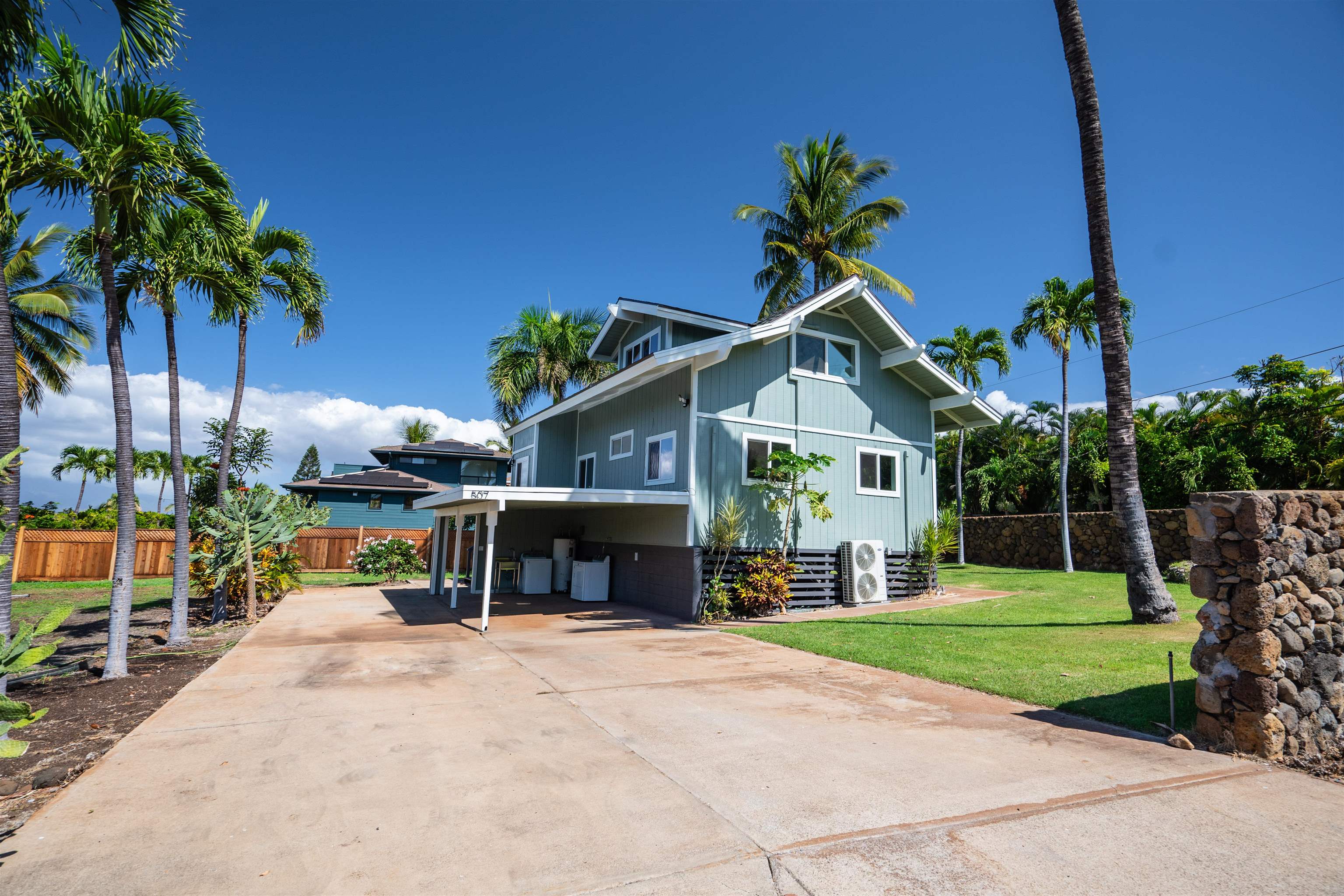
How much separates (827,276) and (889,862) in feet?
70.5

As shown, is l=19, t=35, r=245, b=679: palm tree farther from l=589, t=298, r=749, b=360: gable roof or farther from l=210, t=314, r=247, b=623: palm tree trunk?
l=589, t=298, r=749, b=360: gable roof

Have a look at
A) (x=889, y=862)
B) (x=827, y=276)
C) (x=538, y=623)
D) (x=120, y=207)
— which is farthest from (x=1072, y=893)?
(x=827, y=276)

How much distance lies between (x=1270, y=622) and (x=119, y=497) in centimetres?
1097

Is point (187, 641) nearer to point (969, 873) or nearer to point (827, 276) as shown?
point (969, 873)

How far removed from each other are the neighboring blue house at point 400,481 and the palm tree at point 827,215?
15562 millimetres

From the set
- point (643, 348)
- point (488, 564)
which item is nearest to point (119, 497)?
point (488, 564)

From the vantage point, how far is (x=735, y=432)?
13.4 meters

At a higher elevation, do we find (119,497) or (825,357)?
(825,357)

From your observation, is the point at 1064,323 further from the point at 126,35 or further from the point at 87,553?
the point at 87,553

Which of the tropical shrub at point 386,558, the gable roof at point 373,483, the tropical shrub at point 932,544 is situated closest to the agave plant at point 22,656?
the tropical shrub at point 932,544

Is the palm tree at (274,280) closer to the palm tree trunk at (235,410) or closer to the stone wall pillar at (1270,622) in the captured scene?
the palm tree trunk at (235,410)

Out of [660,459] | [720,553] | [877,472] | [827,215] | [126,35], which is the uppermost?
[827,215]

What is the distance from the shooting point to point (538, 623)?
12094 mm

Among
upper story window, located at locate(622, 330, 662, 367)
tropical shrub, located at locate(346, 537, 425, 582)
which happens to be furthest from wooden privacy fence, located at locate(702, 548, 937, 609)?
tropical shrub, located at locate(346, 537, 425, 582)
